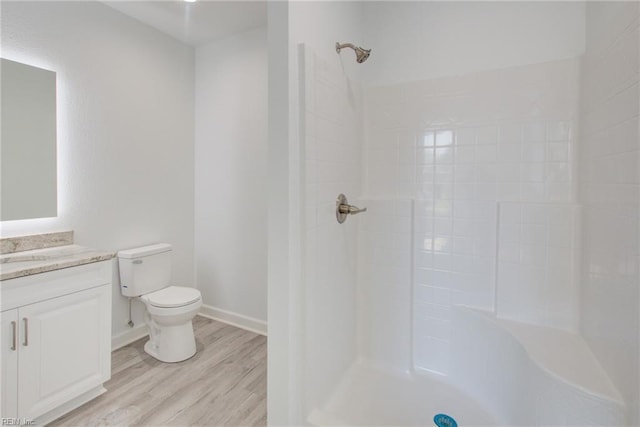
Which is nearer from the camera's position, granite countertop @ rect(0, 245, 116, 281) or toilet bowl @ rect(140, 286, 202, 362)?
granite countertop @ rect(0, 245, 116, 281)

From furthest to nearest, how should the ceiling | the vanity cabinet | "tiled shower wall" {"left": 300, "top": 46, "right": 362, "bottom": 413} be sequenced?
the ceiling
the vanity cabinet
"tiled shower wall" {"left": 300, "top": 46, "right": 362, "bottom": 413}

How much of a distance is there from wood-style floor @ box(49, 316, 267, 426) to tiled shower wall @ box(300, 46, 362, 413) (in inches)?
21.4

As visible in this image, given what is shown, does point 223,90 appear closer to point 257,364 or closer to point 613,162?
point 257,364

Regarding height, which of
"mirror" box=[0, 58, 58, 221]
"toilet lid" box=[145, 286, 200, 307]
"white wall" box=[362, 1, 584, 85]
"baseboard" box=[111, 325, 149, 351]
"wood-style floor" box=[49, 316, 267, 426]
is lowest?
"wood-style floor" box=[49, 316, 267, 426]

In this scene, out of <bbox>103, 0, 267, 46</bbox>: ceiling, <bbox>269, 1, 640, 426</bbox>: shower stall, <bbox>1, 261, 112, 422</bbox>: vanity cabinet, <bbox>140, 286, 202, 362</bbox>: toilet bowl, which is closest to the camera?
<bbox>269, 1, 640, 426</bbox>: shower stall

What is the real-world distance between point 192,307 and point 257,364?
619mm

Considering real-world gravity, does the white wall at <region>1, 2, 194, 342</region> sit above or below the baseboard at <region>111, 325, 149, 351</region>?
above

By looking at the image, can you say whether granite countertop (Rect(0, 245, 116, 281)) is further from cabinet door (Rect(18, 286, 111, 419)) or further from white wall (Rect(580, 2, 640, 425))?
white wall (Rect(580, 2, 640, 425))

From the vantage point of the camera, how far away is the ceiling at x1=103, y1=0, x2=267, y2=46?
2.24m

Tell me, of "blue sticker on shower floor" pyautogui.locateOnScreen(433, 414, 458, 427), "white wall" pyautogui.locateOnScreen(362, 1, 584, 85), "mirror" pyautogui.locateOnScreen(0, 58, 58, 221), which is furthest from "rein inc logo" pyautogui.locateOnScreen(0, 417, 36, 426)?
"white wall" pyautogui.locateOnScreen(362, 1, 584, 85)

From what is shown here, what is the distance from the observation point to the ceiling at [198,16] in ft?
7.36

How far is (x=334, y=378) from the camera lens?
1.68m

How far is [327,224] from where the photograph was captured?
1.52 metres

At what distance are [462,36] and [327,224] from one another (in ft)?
4.31
